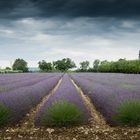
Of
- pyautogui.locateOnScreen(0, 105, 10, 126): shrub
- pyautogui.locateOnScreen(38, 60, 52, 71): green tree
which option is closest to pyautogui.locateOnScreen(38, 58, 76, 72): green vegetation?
pyautogui.locateOnScreen(38, 60, 52, 71): green tree

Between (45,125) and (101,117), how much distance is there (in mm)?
2604

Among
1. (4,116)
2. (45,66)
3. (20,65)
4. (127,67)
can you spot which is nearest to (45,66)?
(45,66)

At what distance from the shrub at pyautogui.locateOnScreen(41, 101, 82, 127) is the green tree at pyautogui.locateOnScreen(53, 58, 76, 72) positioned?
17772cm

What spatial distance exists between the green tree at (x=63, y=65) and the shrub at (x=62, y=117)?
178 meters

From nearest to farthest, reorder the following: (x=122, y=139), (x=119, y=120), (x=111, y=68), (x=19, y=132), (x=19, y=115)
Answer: (x=122, y=139), (x=19, y=132), (x=119, y=120), (x=19, y=115), (x=111, y=68)

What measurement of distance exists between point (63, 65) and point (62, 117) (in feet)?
591

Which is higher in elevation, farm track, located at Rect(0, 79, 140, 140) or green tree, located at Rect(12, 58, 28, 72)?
green tree, located at Rect(12, 58, 28, 72)

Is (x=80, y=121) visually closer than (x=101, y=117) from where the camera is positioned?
Yes

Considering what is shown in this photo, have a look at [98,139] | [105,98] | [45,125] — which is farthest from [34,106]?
[98,139]

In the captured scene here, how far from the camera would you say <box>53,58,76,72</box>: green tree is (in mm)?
189087

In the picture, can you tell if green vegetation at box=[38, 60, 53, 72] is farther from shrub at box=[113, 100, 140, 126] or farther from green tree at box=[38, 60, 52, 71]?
shrub at box=[113, 100, 140, 126]

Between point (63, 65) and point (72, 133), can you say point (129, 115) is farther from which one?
point (63, 65)

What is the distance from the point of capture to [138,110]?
10.7m

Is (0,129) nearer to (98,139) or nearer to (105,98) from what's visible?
(98,139)
